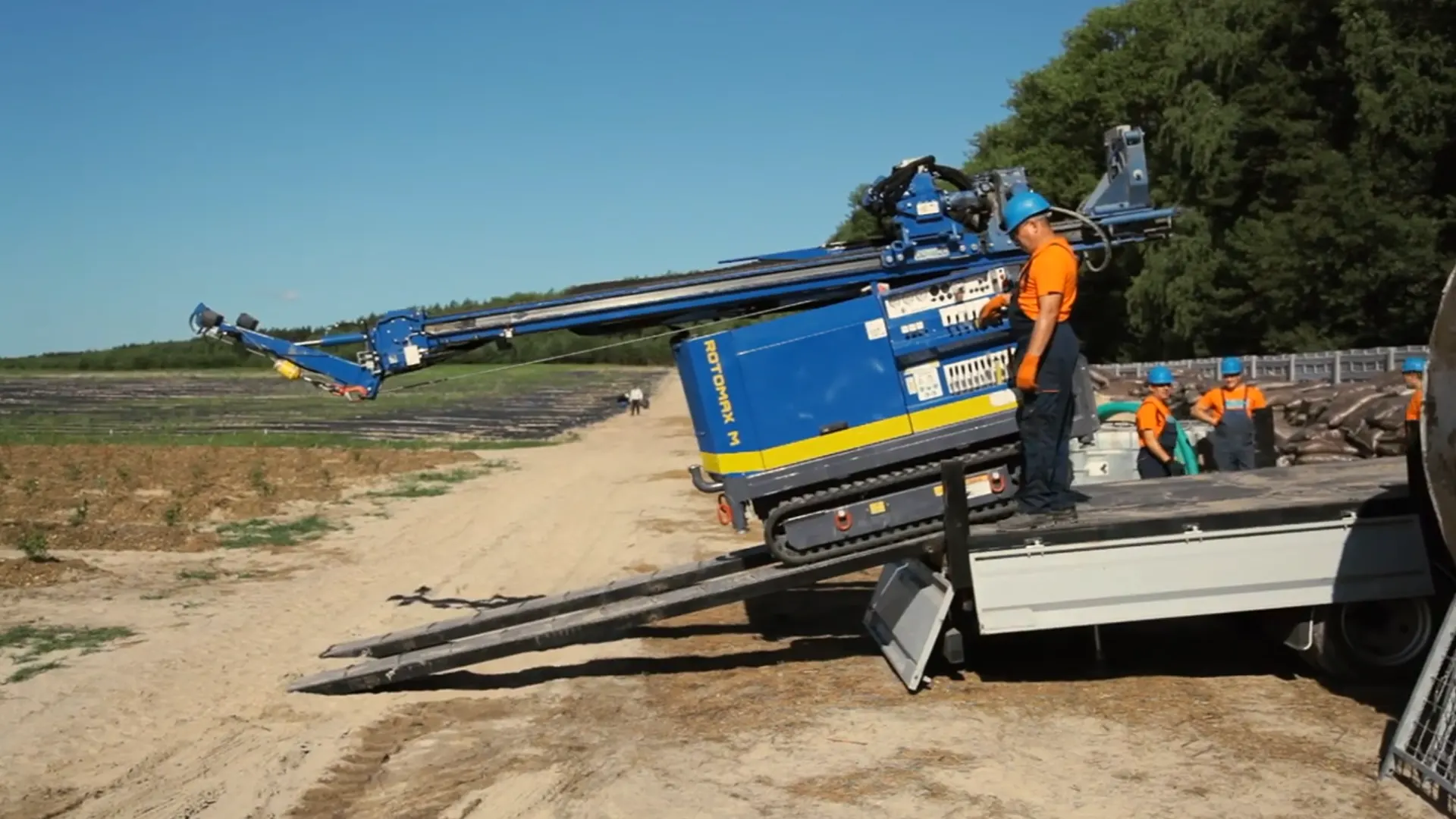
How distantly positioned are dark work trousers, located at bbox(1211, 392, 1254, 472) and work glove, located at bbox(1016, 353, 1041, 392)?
4.25 m

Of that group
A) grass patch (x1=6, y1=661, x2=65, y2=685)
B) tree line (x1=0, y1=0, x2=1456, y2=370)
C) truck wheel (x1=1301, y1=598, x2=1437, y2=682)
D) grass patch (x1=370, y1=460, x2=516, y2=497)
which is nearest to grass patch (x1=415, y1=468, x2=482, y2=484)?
grass patch (x1=370, y1=460, x2=516, y2=497)

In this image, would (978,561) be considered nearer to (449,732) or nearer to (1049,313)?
(1049,313)

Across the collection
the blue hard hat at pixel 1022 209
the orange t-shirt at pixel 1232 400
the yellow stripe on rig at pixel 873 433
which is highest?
the blue hard hat at pixel 1022 209

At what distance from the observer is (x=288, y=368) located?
8.55 m

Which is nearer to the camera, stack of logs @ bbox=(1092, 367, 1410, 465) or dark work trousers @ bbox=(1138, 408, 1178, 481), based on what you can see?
dark work trousers @ bbox=(1138, 408, 1178, 481)

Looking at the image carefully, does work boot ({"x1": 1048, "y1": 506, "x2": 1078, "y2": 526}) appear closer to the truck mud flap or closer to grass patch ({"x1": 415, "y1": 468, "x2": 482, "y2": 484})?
the truck mud flap

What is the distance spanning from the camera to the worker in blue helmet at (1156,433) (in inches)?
414

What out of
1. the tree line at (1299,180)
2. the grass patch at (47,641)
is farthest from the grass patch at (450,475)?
the grass patch at (47,641)

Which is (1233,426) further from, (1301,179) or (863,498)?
(1301,179)

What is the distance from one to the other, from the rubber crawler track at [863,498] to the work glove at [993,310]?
29.9 inches

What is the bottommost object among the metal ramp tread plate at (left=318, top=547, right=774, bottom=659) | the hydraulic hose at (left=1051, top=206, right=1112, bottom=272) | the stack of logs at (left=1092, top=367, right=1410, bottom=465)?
the stack of logs at (left=1092, top=367, right=1410, bottom=465)

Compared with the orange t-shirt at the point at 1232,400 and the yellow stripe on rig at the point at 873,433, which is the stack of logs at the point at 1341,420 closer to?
the orange t-shirt at the point at 1232,400

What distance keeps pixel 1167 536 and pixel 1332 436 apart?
8.99 meters

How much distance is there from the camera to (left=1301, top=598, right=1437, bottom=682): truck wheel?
23.6 feet
